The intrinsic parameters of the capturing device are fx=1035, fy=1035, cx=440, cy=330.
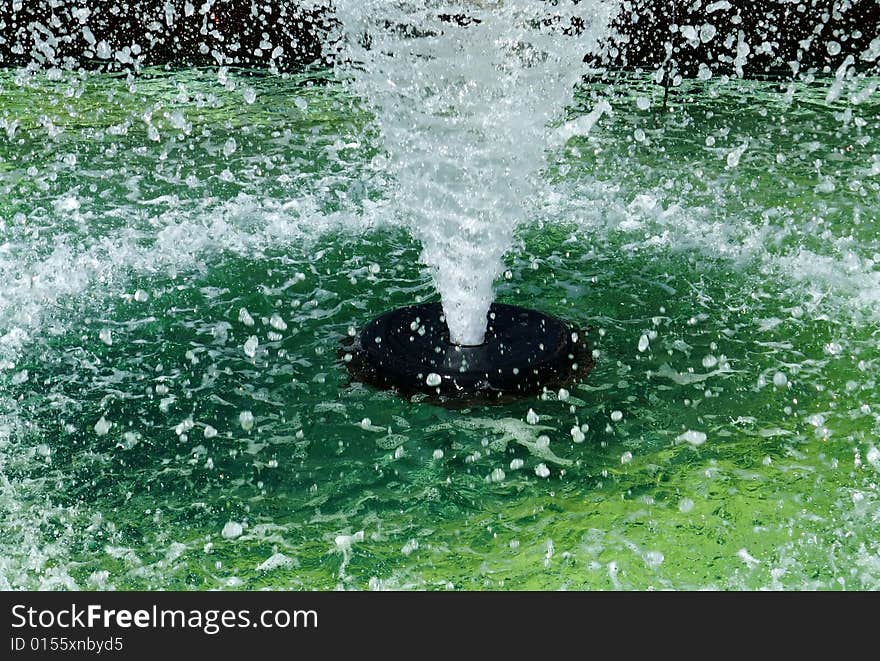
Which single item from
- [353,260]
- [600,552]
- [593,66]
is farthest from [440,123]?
[593,66]

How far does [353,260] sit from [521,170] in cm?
157

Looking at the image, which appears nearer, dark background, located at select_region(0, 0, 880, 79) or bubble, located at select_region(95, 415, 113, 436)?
bubble, located at select_region(95, 415, 113, 436)

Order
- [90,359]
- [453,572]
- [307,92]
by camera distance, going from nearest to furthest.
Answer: [453,572] → [90,359] → [307,92]

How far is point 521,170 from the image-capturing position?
17.4 feet

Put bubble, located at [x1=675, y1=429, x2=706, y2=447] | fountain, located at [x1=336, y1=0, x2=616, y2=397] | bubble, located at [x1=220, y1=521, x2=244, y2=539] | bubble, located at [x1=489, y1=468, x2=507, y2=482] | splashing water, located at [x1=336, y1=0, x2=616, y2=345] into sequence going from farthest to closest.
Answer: splashing water, located at [x1=336, y1=0, x2=616, y2=345] < fountain, located at [x1=336, y1=0, x2=616, y2=397] < bubble, located at [x1=675, y1=429, x2=706, y2=447] < bubble, located at [x1=489, y1=468, x2=507, y2=482] < bubble, located at [x1=220, y1=521, x2=244, y2=539]

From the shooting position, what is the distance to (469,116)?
17.5ft

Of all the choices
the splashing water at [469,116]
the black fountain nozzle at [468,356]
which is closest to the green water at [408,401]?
the black fountain nozzle at [468,356]

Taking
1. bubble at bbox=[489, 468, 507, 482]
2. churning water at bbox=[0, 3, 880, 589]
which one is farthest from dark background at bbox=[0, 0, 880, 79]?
bubble at bbox=[489, 468, 507, 482]

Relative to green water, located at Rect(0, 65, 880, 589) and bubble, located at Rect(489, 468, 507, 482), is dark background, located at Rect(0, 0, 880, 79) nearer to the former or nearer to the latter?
green water, located at Rect(0, 65, 880, 589)

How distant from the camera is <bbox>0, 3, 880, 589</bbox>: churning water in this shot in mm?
3605

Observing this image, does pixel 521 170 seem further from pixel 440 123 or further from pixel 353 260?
pixel 353 260

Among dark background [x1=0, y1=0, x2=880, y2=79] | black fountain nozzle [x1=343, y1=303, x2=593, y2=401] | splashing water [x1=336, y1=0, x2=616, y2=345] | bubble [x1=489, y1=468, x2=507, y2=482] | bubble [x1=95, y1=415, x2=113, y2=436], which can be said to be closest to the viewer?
bubble [x1=489, y1=468, x2=507, y2=482]

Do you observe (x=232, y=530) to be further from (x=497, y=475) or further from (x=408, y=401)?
(x=408, y=401)

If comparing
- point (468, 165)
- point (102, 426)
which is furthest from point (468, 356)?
point (102, 426)
